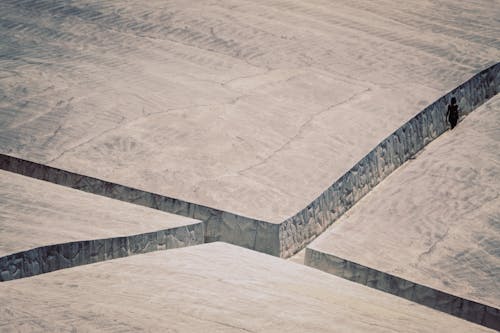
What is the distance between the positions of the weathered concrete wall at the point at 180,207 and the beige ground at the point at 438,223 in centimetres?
12

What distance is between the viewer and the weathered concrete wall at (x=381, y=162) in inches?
78.2

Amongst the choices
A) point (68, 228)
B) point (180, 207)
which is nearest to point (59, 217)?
point (68, 228)

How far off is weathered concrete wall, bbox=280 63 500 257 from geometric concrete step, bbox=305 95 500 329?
31 millimetres

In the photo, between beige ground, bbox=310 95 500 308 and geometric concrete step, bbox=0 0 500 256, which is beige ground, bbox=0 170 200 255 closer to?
geometric concrete step, bbox=0 0 500 256

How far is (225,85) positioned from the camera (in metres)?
2.55

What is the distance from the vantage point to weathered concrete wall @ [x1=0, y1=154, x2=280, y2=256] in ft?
6.24

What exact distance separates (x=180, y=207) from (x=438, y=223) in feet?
1.97

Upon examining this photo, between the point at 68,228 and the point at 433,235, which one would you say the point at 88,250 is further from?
the point at 433,235

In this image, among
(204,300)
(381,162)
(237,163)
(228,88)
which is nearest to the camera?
(204,300)

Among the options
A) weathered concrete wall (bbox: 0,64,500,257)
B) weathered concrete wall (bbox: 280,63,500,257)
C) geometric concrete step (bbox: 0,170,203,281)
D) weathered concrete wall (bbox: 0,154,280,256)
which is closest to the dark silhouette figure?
weathered concrete wall (bbox: 280,63,500,257)

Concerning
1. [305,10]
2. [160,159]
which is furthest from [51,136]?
[305,10]

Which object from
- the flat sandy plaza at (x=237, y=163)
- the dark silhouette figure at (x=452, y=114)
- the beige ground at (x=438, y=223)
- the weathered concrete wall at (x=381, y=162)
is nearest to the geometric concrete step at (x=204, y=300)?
the flat sandy plaza at (x=237, y=163)

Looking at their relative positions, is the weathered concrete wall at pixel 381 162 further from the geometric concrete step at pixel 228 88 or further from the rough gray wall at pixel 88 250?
the rough gray wall at pixel 88 250

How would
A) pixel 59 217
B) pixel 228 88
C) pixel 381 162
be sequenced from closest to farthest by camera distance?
pixel 59 217 < pixel 381 162 < pixel 228 88
